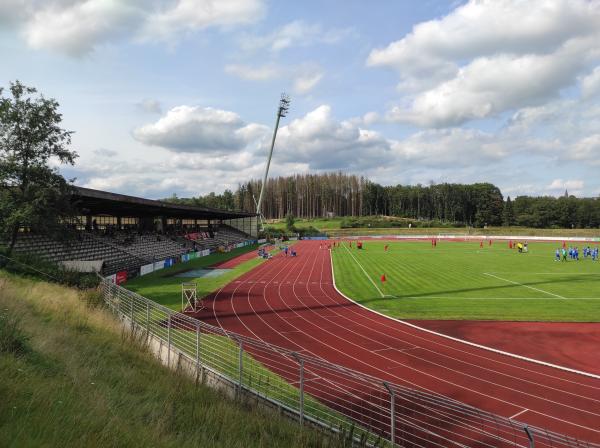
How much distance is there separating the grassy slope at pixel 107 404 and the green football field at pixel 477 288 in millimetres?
13943

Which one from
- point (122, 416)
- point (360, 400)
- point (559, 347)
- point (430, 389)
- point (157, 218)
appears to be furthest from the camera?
point (157, 218)

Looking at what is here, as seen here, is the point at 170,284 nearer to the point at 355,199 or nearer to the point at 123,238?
the point at 123,238

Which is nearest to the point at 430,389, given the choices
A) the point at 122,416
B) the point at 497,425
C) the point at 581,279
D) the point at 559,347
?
the point at 497,425

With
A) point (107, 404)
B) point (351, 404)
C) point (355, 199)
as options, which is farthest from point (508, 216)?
point (107, 404)

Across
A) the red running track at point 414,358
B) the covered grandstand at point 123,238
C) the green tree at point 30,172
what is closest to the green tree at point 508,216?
the covered grandstand at point 123,238

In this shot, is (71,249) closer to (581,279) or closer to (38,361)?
(38,361)

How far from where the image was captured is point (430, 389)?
440 inches

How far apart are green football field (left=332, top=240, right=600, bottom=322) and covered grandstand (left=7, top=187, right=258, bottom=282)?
17.0 meters

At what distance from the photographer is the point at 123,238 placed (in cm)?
4078

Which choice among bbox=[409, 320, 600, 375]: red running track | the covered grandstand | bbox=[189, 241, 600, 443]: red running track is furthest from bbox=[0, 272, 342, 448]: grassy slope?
the covered grandstand

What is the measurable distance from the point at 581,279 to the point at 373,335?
22520 mm

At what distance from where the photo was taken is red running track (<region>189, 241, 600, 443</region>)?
1016 centimetres

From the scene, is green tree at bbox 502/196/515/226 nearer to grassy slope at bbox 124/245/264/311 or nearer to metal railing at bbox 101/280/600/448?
grassy slope at bbox 124/245/264/311

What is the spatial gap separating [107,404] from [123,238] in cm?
3850
